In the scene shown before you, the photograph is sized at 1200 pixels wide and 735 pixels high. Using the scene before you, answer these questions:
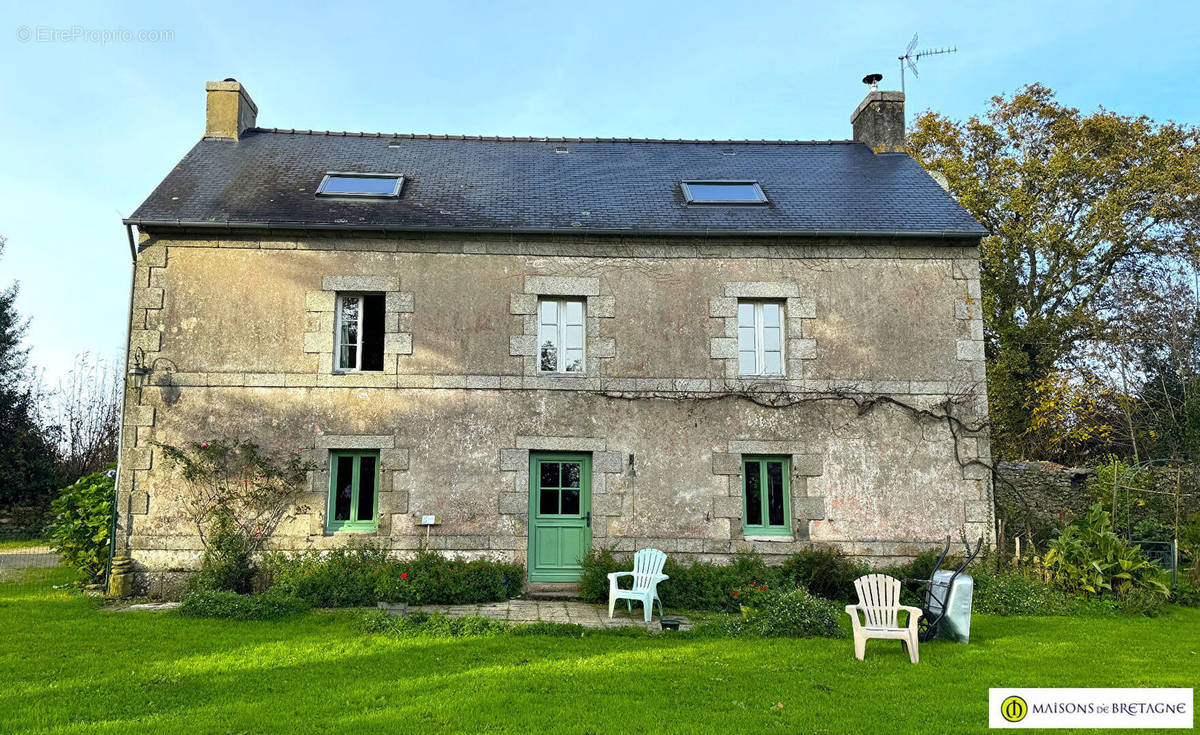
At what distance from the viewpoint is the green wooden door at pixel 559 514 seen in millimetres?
9633

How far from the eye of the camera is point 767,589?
8828 millimetres

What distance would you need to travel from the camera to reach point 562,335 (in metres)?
10.1

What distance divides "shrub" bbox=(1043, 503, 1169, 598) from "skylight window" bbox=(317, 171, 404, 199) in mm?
9643

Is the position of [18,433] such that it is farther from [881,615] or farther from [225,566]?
[881,615]

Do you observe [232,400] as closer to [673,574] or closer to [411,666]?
[411,666]

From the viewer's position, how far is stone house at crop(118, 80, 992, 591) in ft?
31.4

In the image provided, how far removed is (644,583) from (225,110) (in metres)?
10.1

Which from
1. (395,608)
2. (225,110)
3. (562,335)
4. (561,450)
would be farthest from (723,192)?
(225,110)

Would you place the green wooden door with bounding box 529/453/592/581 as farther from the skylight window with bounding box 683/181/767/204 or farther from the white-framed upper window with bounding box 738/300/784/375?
the skylight window with bounding box 683/181/767/204

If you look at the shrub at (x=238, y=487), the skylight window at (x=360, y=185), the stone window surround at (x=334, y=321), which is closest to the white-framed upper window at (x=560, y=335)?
the stone window surround at (x=334, y=321)

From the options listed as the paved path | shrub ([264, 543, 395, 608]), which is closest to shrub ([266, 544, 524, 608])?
shrub ([264, 543, 395, 608])

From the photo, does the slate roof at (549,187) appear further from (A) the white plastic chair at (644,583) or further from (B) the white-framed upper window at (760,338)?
(A) the white plastic chair at (644,583)

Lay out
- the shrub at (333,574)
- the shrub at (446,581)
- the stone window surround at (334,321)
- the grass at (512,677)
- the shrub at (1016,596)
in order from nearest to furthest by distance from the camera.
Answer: the grass at (512,677)
the shrub at (1016,596)
the shrub at (333,574)
the shrub at (446,581)
the stone window surround at (334,321)

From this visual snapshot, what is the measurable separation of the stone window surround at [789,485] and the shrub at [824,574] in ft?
1.23
